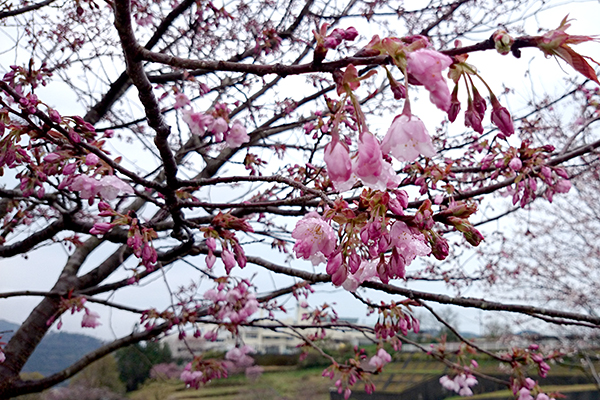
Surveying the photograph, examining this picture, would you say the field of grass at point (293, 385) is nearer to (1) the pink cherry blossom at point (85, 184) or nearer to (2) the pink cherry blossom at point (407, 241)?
(1) the pink cherry blossom at point (85, 184)

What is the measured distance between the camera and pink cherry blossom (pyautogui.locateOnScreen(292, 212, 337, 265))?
24.8 inches

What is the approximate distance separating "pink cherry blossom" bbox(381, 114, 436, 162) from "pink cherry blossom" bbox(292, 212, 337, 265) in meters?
0.19

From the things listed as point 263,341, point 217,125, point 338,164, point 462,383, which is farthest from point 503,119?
point 263,341

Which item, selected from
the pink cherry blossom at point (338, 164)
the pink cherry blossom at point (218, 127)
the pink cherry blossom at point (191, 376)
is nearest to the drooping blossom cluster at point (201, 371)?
the pink cherry blossom at point (191, 376)

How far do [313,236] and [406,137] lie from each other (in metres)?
0.25

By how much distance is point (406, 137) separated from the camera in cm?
50

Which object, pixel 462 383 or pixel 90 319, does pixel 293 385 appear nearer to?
pixel 462 383

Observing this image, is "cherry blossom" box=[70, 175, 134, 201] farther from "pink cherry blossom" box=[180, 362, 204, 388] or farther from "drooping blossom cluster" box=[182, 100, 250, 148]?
"pink cherry blossom" box=[180, 362, 204, 388]

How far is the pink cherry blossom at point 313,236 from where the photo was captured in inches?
24.8

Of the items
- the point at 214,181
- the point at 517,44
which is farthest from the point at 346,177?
the point at 214,181

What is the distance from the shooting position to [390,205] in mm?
573

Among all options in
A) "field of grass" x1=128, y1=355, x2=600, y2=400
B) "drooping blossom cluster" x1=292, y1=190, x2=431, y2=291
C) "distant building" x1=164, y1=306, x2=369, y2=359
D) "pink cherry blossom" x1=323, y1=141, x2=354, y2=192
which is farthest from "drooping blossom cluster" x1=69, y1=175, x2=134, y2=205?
"field of grass" x1=128, y1=355, x2=600, y2=400

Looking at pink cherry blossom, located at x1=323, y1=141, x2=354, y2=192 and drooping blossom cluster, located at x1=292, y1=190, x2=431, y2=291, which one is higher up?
pink cherry blossom, located at x1=323, y1=141, x2=354, y2=192

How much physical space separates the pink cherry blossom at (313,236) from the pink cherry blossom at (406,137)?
0.61 ft
